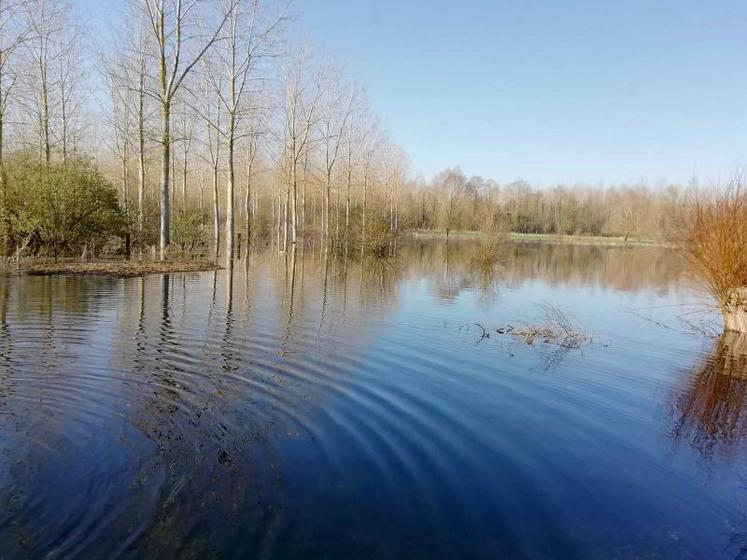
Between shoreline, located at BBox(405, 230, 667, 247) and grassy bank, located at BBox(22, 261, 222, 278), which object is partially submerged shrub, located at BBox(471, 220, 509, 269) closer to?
grassy bank, located at BBox(22, 261, 222, 278)

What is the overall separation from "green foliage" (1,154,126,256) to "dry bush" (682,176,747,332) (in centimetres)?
1975

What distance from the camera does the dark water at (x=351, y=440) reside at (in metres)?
3.35

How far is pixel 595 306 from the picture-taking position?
1553 cm

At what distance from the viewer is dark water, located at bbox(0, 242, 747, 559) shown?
335 cm

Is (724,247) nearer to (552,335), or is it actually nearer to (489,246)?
(552,335)

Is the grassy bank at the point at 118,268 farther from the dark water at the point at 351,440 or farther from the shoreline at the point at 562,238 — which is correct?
the shoreline at the point at 562,238

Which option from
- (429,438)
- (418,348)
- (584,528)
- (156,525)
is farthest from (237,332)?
(584,528)

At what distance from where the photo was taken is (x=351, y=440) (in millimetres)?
4801

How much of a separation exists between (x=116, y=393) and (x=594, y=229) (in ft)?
304

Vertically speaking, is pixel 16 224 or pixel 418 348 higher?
pixel 16 224

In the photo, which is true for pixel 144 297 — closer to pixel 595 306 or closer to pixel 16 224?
pixel 16 224

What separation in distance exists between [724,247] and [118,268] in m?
17.3

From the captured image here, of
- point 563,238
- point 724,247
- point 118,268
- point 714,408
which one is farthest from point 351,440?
point 563,238

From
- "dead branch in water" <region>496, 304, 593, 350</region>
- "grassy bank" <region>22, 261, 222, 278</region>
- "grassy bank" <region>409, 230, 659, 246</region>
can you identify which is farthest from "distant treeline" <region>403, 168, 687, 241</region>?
"dead branch in water" <region>496, 304, 593, 350</region>
